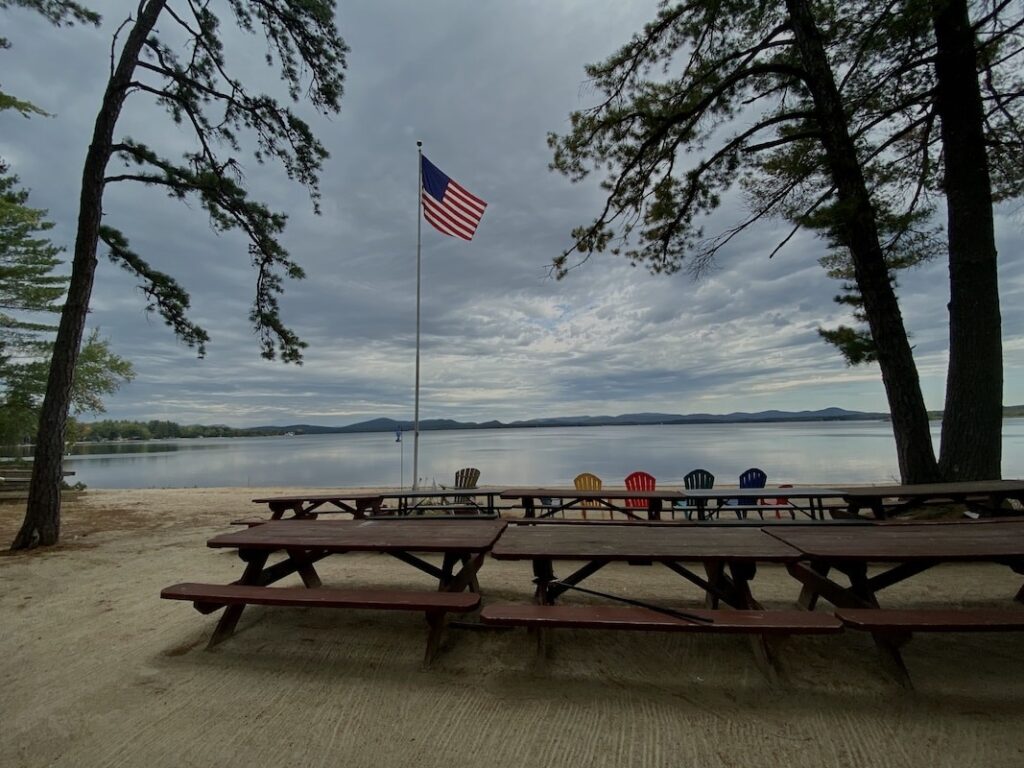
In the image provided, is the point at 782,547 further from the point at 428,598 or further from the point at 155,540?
the point at 155,540

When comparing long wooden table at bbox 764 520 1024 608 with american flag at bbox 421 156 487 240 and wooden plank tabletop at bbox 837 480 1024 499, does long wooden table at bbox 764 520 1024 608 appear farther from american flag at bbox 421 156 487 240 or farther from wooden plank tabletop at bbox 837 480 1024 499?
american flag at bbox 421 156 487 240

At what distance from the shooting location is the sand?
171 cm

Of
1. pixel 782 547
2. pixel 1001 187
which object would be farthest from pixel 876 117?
pixel 782 547

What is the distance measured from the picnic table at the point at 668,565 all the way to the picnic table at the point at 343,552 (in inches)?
9.9

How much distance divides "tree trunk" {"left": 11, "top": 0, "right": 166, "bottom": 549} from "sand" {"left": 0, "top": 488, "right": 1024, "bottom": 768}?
2761mm

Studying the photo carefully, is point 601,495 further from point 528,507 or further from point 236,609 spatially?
point 236,609

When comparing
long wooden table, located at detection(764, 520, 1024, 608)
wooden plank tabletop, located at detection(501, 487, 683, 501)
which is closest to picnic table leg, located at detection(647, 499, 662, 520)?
wooden plank tabletop, located at detection(501, 487, 683, 501)

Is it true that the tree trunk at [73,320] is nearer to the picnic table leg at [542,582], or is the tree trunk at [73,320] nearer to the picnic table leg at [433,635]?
the picnic table leg at [433,635]

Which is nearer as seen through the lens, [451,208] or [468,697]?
[468,697]

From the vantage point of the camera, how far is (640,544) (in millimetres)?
2410

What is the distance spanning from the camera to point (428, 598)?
2268 mm

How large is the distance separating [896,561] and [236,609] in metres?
3.56

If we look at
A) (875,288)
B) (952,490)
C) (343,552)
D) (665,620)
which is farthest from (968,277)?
(343,552)

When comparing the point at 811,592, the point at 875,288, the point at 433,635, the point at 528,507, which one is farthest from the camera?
the point at 875,288
